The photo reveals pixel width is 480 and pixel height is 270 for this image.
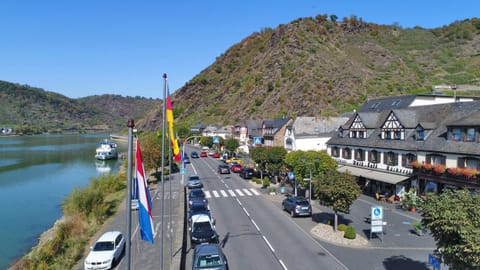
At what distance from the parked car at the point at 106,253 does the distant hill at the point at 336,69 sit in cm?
6190

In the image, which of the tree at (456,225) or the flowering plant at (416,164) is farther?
the flowering plant at (416,164)

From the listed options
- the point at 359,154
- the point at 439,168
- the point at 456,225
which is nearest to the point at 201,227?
the point at 456,225

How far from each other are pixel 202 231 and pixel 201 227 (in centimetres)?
64

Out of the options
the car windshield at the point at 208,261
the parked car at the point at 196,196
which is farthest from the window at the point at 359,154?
the car windshield at the point at 208,261

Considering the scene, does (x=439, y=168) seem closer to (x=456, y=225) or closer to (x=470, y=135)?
(x=470, y=135)

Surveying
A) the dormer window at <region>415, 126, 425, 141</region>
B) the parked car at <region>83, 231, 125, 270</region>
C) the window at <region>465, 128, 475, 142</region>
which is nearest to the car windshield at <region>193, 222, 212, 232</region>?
the parked car at <region>83, 231, 125, 270</region>

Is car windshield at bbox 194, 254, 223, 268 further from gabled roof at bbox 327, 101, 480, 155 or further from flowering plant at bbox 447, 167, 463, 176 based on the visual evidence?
gabled roof at bbox 327, 101, 480, 155

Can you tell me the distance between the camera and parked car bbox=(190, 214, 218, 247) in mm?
20797

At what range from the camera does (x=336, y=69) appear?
362 ft

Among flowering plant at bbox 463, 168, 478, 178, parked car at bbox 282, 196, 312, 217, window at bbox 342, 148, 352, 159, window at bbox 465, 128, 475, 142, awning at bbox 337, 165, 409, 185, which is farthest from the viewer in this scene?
window at bbox 342, 148, 352, 159

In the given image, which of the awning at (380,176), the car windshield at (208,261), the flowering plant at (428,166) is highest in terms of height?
the flowering plant at (428,166)

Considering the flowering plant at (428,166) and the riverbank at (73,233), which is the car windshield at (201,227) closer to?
the riverbank at (73,233)

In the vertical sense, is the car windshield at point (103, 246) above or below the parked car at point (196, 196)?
below

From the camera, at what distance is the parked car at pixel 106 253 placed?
17.6 m
